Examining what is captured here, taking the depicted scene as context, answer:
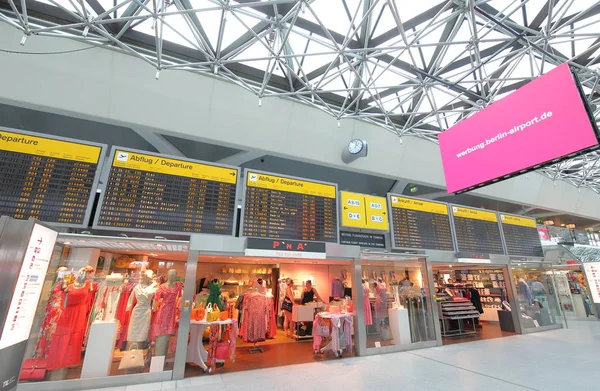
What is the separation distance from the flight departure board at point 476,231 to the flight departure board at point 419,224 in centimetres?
48

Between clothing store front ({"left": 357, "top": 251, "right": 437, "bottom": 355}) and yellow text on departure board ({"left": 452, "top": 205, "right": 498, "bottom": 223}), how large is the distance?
2402 millimetres

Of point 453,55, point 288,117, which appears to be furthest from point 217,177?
point 453,55

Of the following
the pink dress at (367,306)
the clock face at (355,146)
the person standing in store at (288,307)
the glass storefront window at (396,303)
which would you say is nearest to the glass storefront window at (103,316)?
the pink dress at (367,306)

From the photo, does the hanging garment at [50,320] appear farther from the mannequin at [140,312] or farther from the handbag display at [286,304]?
the handbag display at [286,304]

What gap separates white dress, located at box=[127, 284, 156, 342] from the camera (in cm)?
503

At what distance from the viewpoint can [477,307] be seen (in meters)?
10.6

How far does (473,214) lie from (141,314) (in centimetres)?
1021

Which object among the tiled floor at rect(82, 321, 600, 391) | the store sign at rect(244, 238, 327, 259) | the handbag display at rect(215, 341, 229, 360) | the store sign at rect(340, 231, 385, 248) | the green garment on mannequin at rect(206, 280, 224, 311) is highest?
the store sign at rect(340, 231, 385, 248)

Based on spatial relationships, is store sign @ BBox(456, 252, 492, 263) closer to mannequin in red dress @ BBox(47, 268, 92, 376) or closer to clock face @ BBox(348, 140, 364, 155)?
clock face @ BBox(348, 140, 364, 155)

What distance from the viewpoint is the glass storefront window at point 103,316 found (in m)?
4.45

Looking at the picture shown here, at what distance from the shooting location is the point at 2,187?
14.4 ft

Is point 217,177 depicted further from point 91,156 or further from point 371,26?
point 371,26

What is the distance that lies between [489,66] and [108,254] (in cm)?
1086

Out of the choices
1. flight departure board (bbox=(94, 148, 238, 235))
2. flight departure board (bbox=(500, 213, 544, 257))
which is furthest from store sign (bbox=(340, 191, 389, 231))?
flight departure board (bbox=(500, 213, 544, 257))
